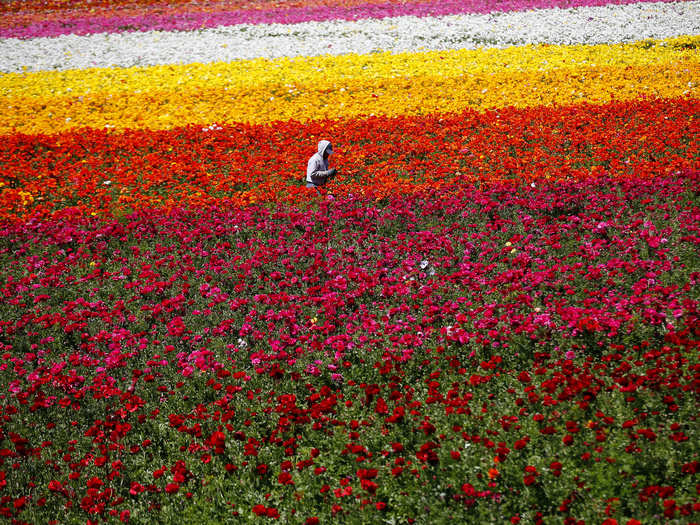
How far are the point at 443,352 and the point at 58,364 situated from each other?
4.37 metres

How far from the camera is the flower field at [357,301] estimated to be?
4504 millimetres

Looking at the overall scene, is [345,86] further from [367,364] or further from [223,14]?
[223,14]

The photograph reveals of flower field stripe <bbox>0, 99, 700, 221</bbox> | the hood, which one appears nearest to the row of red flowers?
flower field stripe <bbox>0, 99, 700, 221</bbox>

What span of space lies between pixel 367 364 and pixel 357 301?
1.29 metres

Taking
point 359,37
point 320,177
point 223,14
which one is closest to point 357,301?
point 320,177

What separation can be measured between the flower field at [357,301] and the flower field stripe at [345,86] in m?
0.14

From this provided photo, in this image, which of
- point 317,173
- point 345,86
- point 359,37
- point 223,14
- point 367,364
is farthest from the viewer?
point 223,14

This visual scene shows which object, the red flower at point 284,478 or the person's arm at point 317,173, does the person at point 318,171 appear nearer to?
the person's arm at point 317,173

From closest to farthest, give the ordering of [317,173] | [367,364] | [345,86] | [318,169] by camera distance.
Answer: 1. [367,364]
2. [317,173]
3. [318,169]
4. [345,86]

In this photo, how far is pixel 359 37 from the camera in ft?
72.1

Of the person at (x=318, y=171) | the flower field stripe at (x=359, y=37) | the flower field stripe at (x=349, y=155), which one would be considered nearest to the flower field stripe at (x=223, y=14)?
the flower field stripe at (x=359, y=37)

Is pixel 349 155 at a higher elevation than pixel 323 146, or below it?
below

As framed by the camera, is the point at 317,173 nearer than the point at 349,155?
Yes


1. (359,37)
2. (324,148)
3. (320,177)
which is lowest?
(320,177)
